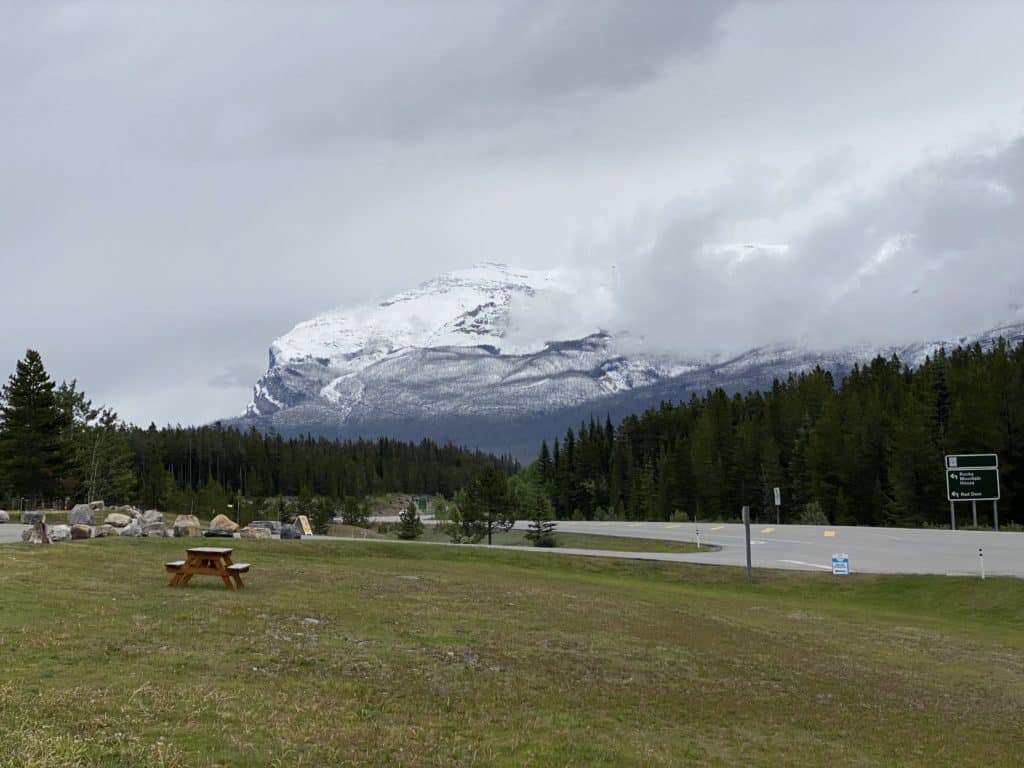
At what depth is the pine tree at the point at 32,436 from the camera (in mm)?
72875

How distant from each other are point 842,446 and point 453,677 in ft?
328

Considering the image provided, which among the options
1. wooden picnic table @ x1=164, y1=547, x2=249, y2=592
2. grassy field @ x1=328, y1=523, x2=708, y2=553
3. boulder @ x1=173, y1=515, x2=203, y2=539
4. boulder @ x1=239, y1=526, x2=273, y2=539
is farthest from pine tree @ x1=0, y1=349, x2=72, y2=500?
wooden picnic table @ x1=164, y1=547, x2=249, y2=592

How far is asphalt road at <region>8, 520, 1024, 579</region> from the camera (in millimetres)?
46125

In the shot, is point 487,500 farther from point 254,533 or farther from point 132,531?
point 132,531

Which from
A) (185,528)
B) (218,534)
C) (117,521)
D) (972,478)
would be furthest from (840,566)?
(117,521)

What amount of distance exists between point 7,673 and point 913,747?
46.2 ft

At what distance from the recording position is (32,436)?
240 feet

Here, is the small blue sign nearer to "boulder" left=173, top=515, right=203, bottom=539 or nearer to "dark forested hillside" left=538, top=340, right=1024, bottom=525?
"boulder" left=173, top=515, right=203, bottom=539

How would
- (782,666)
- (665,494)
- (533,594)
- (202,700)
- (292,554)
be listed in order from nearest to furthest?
(202,700)
(782,666)
(533,594)
(292,554)
(665,494)

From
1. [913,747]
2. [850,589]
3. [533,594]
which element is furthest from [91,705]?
[850,589]

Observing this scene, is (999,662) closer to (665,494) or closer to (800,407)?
(800,407)

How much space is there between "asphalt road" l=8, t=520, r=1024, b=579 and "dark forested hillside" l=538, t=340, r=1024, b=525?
24299 mm

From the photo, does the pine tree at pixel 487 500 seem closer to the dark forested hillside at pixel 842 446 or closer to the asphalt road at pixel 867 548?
the asphalt road at pixel 867 548

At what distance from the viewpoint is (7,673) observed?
39.1 ft
